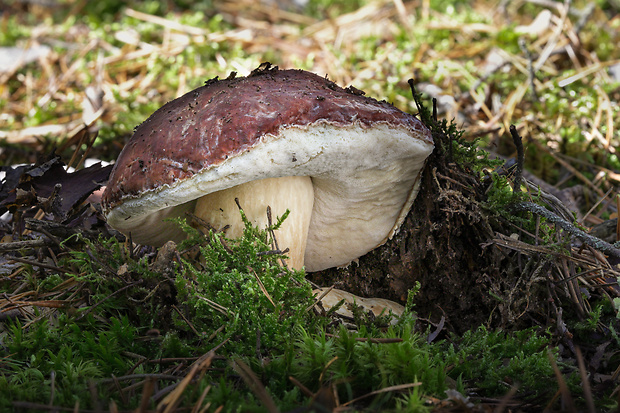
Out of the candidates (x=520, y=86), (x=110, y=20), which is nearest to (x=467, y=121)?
(x=520, y=86)

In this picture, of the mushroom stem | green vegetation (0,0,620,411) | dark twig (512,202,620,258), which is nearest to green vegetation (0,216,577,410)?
green vegetation (0,0,620,411)

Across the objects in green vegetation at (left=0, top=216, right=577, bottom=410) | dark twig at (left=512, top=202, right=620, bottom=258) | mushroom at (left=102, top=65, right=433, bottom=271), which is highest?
mushroom at (left=102, top=65, right=433, bottom=271)

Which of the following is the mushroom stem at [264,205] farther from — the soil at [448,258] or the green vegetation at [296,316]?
the soil at [448,258]

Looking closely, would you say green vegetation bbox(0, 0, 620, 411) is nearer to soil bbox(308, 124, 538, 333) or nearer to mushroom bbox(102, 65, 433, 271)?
soil bbox(308, 124, 538, 333)

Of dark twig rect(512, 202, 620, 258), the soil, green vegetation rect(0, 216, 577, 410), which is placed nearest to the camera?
green vegetation rect(0, 216, 577, 410)

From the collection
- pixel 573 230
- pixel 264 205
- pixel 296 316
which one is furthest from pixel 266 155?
pixel 573 230

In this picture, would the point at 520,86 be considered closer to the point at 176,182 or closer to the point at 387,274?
the point at 387,274

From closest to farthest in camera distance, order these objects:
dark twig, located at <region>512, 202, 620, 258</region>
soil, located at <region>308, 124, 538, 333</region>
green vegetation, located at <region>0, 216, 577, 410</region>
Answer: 1. green vegetation, located at <region>0, 216, 577, 410</region>
2. dark twig, located at <region>512, 202, 620, 258</region>
3. soil, located at <region>308, 124, 538, 333</region>

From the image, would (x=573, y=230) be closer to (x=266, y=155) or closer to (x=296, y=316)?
(x=296, y=316)

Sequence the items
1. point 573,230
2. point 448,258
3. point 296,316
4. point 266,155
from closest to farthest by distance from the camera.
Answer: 1. point 266,155
2. point 296,316
3. point 573,230
4. point 448,258
